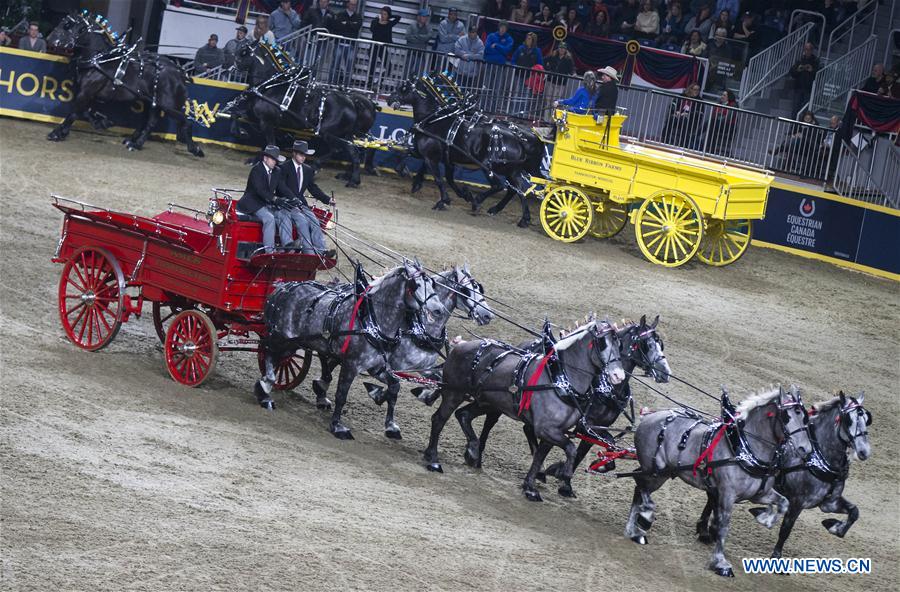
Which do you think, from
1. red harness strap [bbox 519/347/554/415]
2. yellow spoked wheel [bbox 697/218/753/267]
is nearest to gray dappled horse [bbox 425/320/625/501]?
red harness strap [bbox 519/347/554/415]

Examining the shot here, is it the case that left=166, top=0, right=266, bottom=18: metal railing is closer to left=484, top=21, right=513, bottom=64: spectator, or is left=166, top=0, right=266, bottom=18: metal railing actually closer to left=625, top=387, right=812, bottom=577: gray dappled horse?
left=484, top=21, right=513, bottom=64: spectator

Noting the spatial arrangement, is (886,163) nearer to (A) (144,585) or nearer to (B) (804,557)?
(B) (804,557)

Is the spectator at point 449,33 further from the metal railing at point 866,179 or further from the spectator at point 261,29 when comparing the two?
the metal railing at point 866,179

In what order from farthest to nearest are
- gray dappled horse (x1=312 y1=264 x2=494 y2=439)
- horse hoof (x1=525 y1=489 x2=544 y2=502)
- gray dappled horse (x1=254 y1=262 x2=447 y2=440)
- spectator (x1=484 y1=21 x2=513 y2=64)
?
spectator (x1=484 y1=21 x2=513 y2=64) < gray dappled horse (x1=312 y1=264 x2=494 y2=439) < gray dappled horse (x1=254 y1=262 x2=447 y2=440) < horse hoof (x1=525 y1=489 x2=544 y2=502)

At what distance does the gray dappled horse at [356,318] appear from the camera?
1098 centimetres

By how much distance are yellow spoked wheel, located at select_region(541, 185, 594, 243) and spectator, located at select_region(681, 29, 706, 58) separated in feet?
22.8

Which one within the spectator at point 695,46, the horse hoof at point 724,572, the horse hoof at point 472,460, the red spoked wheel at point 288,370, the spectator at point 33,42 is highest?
the spectator at point 695,46

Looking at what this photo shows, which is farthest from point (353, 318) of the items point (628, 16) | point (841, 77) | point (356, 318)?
point (628, 16)

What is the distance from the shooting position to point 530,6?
26.8 m

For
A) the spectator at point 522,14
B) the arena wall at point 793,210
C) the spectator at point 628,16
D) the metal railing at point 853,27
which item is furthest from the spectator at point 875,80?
the spectator at point 522,14

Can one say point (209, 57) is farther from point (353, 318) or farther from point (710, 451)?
point (710, 451)

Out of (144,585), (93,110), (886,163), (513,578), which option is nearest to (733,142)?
(886,163)

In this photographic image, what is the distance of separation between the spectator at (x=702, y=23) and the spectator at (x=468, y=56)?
15.4 ft

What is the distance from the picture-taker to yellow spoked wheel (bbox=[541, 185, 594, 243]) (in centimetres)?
2008
